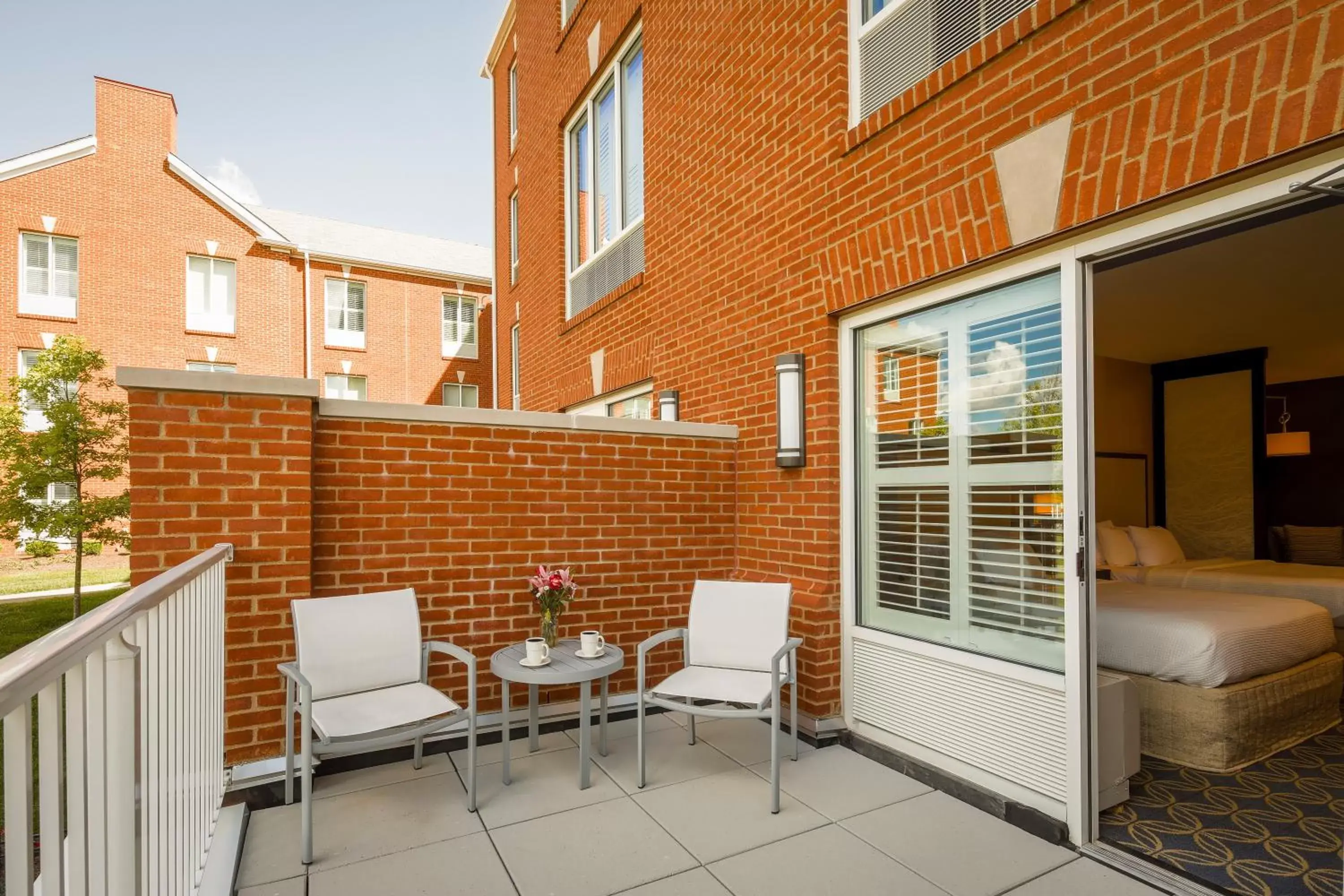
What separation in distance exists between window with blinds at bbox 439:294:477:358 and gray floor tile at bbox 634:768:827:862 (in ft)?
58.5

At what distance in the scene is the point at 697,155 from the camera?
16.6ft

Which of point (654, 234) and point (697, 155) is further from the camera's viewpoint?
point (654, 234)

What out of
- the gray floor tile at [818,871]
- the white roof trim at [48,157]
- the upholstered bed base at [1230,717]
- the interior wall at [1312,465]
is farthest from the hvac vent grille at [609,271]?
the white roof trim at [48,157]

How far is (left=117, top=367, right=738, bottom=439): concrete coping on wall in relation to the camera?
297 cm

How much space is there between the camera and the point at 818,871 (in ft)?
8.30

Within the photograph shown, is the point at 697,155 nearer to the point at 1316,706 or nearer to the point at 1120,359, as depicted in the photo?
the point at 1316,706

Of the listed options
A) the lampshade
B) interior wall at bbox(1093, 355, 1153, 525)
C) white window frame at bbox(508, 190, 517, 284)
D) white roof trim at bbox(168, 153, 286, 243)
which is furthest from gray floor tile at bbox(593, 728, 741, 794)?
white roof trim at bbox(168, 153, 286, 243)

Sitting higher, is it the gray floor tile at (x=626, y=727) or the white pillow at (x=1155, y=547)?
the white pillow at (x=1155, y=547)

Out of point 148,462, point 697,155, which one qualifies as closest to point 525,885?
point 148,462

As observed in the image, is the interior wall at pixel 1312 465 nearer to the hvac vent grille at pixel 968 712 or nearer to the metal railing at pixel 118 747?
the hvac vent grille at pixel 968 712

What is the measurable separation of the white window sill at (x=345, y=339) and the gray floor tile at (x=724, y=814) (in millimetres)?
17570

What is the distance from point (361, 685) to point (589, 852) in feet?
4.27

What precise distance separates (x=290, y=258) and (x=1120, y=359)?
58.1 feet

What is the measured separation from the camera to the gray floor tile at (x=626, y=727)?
394 centimetres
